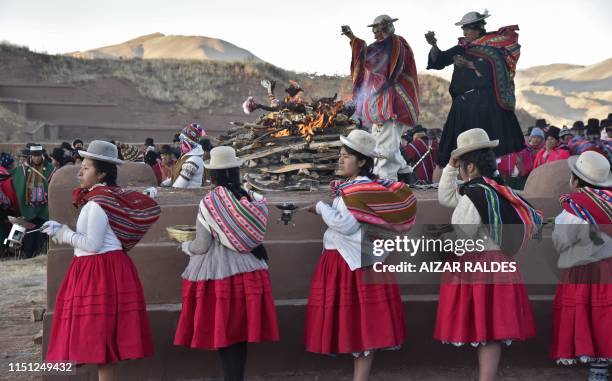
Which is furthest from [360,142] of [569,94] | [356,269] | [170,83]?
[569,94]

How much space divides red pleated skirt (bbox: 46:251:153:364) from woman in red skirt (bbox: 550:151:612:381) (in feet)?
10.2

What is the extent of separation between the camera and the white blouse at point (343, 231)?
5.22 meters

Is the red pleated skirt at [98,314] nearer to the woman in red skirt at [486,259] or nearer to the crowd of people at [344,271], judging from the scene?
the crowd of people at [344,271]

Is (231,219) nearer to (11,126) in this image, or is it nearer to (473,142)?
(473,142)

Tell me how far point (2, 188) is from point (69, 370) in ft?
27.4

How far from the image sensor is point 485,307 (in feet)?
17.1

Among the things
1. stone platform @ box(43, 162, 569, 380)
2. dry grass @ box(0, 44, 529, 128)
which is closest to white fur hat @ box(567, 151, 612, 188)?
stone platform @ box(43, 162, 569, 380)

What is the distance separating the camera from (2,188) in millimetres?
13422

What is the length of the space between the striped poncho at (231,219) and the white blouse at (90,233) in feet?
2.12

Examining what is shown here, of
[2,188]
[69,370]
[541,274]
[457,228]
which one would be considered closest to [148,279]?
[69,370]

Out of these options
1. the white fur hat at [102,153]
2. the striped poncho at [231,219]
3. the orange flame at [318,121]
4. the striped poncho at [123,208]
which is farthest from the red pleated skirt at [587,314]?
the orange flame at [318,121]

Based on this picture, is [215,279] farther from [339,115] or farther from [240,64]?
[240,64]

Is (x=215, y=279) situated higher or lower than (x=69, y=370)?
higher

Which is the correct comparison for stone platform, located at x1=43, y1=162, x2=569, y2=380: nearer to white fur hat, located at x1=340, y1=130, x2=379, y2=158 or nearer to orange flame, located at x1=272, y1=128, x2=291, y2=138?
white fur hat, located at x1=340, y1=130, x2=379, y2=158
